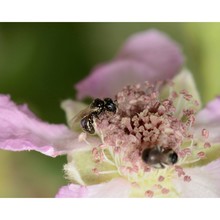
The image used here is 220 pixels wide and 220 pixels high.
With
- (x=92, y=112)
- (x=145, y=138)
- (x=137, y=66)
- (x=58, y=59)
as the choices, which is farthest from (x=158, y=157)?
(x=58, y=59)

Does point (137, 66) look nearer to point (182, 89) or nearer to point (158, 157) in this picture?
point (182, 89)

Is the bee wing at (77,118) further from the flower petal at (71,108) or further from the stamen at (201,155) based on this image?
the stamen at (201,155)

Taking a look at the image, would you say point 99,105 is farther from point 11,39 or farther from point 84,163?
point 11,39

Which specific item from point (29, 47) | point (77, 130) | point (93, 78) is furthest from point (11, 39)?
point (77, 130)

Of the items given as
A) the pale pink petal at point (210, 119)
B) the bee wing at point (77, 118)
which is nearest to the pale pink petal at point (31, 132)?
the bee wing at point (77, 118)

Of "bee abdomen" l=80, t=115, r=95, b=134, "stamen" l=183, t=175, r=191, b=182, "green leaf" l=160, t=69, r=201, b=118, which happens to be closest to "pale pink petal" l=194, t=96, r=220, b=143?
"green leaf" l=160, t=69, r=201, b=118

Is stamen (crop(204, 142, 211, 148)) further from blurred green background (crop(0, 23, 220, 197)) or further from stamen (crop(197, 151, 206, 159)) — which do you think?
blurred green background (crop(0, 23, 220, 197))
